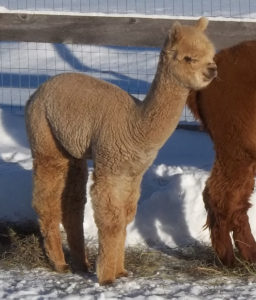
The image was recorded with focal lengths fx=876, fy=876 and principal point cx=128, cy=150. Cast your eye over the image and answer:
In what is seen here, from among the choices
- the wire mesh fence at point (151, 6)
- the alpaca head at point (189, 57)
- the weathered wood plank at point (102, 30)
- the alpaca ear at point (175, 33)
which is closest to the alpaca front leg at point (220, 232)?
the alpaca head at point (189, 57)

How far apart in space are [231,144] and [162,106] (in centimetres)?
94

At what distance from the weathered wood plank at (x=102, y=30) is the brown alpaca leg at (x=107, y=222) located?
129 inches

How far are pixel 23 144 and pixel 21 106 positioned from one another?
2020mm

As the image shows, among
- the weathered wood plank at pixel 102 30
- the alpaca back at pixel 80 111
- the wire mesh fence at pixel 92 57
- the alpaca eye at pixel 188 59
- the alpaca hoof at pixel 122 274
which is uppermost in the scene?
the alpaca eye at pixel 188 59

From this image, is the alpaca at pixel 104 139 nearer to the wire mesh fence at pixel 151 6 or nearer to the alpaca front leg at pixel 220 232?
the alpaca front leg at pixel 220 232

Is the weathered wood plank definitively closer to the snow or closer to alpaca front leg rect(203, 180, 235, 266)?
the snow

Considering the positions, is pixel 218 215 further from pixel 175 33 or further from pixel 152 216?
pixel 175 33

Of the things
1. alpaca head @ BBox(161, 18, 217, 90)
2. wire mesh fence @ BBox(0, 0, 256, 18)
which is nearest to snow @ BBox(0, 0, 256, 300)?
alpaca head @ BBox(161, 18, 217, 90)

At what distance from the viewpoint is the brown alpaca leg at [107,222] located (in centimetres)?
514

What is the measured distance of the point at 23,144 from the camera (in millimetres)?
8867

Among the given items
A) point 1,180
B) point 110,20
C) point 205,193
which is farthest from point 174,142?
point 205,193

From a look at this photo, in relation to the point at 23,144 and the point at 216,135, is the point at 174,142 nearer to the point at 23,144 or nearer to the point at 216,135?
the point at 23,144

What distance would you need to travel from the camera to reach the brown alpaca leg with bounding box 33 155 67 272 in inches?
220

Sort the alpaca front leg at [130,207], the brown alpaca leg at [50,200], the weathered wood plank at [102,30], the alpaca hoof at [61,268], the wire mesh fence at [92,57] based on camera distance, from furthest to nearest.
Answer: the wire mesh fence at [92,57], the weathered wood plank at [102,30], the alpaca hoof at [61,268], the brown alpaca leg at [50,200], the alpaca front leg at [130,207]
